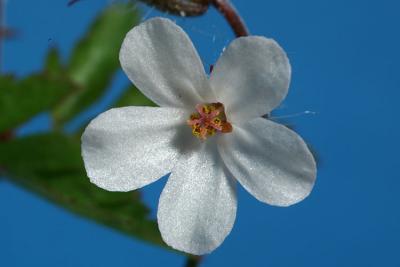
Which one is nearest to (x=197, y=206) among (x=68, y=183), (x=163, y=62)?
(x=163, y=62)

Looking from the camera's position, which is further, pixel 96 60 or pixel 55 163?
pixel 96 60

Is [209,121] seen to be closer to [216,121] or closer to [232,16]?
[216,121]

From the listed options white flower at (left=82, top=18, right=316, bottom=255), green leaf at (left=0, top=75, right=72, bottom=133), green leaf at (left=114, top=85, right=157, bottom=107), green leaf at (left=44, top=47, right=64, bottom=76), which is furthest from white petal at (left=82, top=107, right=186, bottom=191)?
green leaf at (left=44, top=47, right=64, bottom=76)

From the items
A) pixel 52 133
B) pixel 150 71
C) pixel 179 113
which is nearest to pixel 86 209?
pixel 52 133

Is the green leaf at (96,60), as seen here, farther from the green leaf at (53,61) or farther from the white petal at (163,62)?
the white petal at (163,62)

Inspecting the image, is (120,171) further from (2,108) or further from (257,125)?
(2,108)

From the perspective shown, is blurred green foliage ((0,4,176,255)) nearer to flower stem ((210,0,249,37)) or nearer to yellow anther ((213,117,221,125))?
flower stem ((210,0,249,37))
